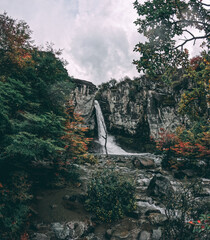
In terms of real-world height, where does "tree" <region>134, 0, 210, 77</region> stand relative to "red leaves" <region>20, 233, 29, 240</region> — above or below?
above

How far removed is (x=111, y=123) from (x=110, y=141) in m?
3.35

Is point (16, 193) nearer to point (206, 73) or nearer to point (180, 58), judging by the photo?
point (180, 58)

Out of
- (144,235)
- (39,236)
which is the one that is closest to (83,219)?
(39,236)

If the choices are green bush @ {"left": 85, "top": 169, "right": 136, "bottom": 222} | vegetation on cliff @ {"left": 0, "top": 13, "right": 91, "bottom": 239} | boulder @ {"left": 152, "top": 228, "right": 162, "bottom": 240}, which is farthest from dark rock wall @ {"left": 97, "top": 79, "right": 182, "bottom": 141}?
boulder @ {"left": 152, "top": 228, "right": 162, "bottom": 240}

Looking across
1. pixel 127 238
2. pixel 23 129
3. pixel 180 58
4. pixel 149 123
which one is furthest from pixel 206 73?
pixel 149 123

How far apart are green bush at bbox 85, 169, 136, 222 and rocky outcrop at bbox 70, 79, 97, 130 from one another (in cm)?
1979

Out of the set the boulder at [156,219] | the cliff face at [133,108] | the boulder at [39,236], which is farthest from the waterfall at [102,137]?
the boulder at [39,236]

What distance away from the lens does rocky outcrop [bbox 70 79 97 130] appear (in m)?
26.0

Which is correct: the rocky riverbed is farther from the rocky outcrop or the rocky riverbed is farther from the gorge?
the rocky outcrop

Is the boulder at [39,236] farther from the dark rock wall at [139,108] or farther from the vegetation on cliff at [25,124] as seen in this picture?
the dark rock wall at [139,108]

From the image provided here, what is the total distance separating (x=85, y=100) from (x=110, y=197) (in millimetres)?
22286

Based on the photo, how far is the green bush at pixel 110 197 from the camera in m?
5.39

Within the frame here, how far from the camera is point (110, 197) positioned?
5570mm

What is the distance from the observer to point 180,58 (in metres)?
6.27
